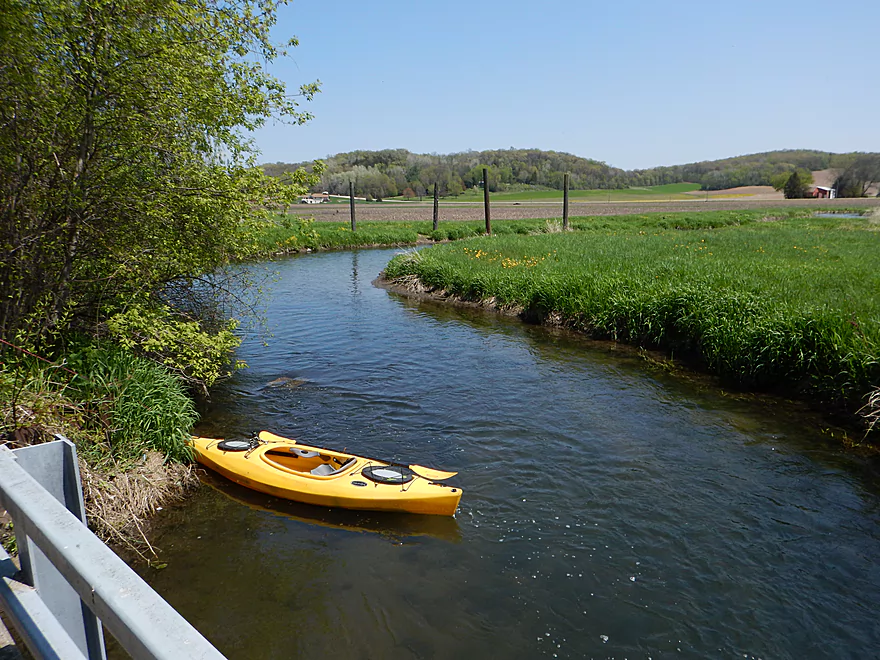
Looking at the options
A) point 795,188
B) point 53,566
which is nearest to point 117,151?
point 53,566

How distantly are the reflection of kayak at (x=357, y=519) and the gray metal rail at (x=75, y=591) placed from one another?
145 inches

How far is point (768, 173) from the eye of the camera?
129750 millimetres

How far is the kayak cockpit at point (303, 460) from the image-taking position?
6.34 meters

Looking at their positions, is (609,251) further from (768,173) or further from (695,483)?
(768,173)

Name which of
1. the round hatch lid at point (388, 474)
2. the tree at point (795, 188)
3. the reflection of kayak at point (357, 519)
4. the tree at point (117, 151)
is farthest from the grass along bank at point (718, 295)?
the tree at point (795, 188)

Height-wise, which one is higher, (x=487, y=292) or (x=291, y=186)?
(x=291, y=186)

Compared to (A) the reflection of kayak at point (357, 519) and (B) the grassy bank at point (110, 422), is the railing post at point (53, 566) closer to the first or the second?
(B) the grassy bank at point (110, 422)

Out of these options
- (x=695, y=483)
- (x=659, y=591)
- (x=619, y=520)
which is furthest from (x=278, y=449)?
(x=695, y=483)

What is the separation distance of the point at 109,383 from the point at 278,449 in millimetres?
1955

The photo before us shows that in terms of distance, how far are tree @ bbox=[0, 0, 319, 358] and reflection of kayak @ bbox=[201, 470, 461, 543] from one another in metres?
2.62

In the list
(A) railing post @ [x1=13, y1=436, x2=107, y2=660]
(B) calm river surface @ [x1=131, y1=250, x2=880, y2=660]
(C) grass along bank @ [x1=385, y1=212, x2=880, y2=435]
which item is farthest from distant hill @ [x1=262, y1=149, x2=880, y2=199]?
(A) railing post @ [x1=13, y1=436, x2=107, y2=660]

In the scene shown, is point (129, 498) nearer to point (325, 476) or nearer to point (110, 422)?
point (110, 422)

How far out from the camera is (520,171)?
13862cm

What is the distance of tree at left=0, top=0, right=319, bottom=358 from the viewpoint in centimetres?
524
